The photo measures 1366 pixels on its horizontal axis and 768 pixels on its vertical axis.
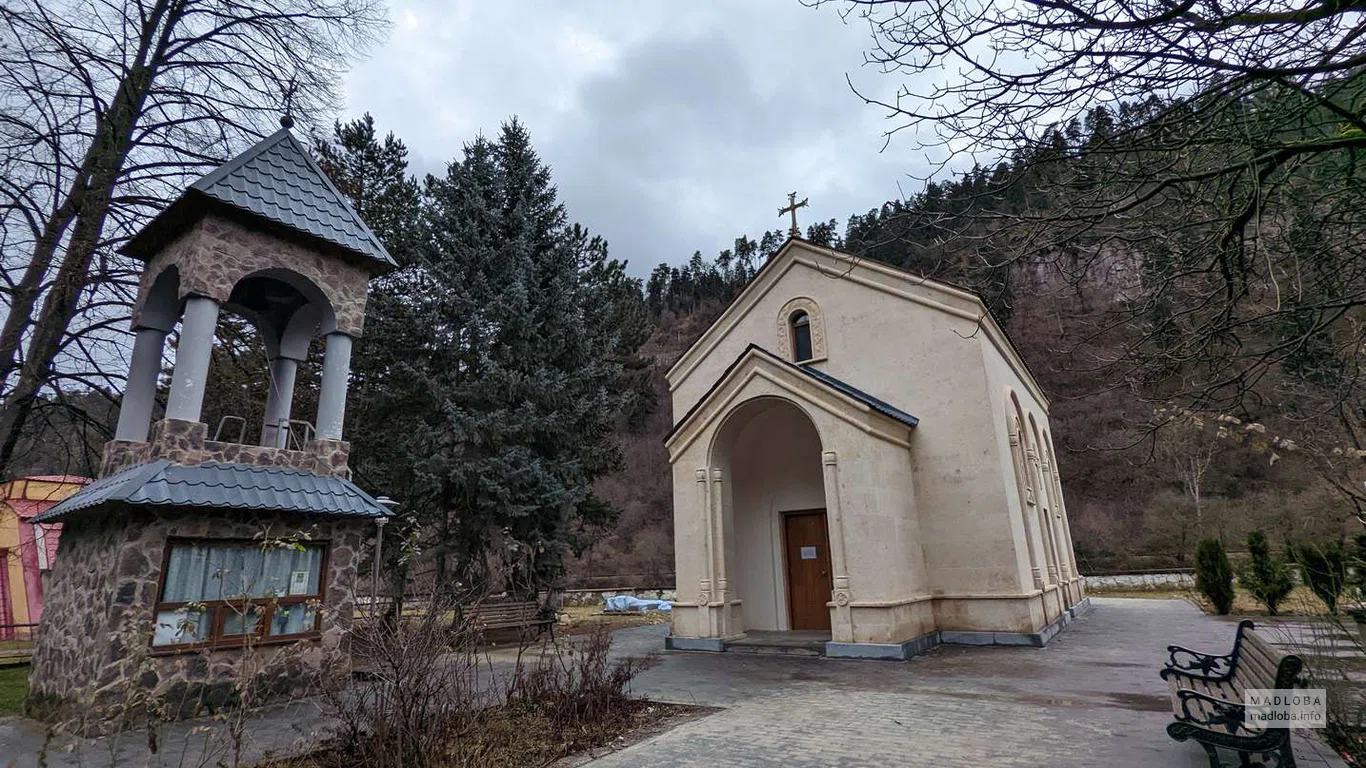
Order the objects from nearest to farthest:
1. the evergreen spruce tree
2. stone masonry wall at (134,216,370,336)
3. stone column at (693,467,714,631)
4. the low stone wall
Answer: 1. stone masonry wall at (134,216,370,336)
2. stone column at (693,467,714,631)
3. the evergreen spruce tree
4. the low stone wall

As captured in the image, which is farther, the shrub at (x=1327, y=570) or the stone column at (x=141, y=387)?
the stone column at (x=141, y=387)

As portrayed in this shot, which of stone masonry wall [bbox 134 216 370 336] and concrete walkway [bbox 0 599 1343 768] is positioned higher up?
stone masonry wall [bbox 134 216 370 336]

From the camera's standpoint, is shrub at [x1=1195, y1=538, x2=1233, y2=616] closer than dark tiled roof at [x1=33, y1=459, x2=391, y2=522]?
No

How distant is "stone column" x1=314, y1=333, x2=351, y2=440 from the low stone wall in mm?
27390

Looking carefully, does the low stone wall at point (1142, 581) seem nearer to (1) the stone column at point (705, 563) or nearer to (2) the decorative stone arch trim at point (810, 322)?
(2) the decorative stone arch trim at point (810, 322)

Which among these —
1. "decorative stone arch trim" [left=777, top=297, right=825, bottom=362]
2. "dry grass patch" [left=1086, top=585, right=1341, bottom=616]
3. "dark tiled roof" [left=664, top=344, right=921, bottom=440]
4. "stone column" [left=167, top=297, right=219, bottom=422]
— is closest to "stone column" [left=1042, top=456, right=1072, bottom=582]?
"dry grass patch" [left=1086, top=585, right=1341, bottom=616]

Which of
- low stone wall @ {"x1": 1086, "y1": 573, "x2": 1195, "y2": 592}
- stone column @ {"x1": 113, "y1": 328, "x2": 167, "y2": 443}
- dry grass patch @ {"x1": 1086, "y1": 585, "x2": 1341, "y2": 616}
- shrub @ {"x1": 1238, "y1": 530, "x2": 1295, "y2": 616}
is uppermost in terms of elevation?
stone column @ {"x1": 113, "y1": 328, "x2": 167, "y2": 443}

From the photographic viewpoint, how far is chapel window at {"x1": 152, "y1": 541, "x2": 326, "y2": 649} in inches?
276

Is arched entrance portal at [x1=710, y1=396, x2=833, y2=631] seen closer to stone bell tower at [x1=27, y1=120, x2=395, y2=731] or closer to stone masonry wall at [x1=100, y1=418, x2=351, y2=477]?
stone masonry wall at [x1=100, y1=418, x2=351, y2=477]

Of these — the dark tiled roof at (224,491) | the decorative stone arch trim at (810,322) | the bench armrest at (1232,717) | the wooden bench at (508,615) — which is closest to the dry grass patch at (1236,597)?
the bench armrest at (1232,717)

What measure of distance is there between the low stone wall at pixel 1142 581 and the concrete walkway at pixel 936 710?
1591cm

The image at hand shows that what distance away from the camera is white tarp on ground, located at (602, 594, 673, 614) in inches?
862

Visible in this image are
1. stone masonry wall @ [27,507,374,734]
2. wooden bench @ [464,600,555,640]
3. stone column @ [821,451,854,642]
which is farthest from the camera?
wooden bench @ [464,600,555,640]

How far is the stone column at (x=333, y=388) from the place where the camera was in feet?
29.9
